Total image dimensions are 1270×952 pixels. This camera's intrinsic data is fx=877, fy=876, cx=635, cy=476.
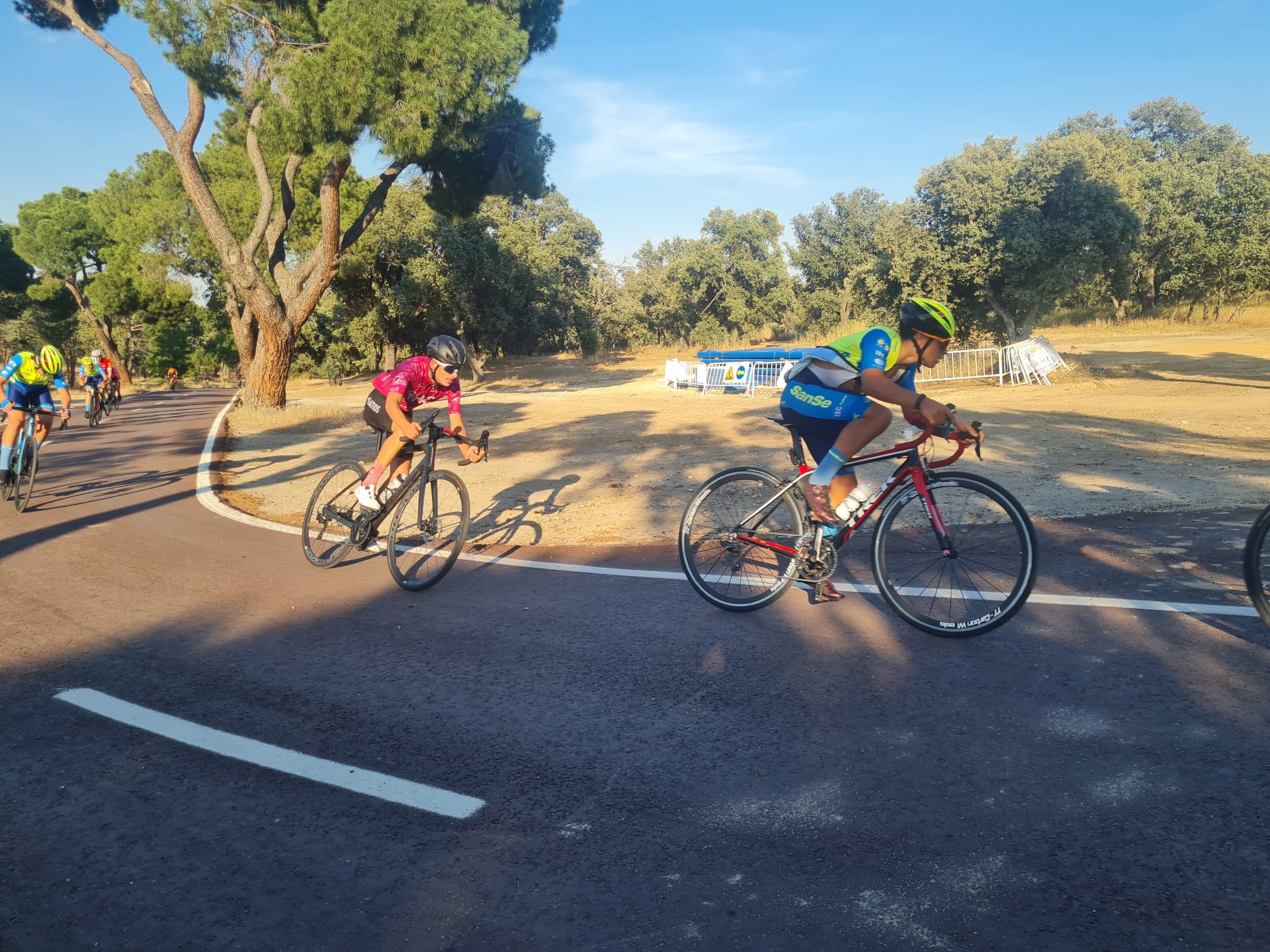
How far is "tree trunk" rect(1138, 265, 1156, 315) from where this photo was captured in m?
56.2

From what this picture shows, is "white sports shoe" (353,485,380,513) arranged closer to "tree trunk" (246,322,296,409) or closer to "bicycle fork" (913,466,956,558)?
"bicycle fork" (913,466,956,558)

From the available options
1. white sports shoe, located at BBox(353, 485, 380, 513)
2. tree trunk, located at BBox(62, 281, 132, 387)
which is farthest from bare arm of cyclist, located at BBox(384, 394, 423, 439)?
tree trunk, located at BBox(62, 281, 132, 387)

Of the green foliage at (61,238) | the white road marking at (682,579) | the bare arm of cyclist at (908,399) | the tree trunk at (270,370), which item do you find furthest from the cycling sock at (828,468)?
the green foliage at (61,238)

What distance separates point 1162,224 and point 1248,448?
4854 centimetres

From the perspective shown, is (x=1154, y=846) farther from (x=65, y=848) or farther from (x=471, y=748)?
(x=65, y=848)

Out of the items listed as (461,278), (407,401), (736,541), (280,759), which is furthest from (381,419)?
(461,278)

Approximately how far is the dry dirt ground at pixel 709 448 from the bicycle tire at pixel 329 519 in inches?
A: 56.1

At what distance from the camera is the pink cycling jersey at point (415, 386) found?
6672 mm

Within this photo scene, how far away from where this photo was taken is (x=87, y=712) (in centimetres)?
427

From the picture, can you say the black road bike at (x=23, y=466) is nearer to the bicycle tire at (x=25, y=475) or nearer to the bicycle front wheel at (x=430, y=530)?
the bicycle tire at (x=25, y=475)

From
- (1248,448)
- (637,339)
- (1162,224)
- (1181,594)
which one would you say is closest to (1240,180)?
(1162,224)

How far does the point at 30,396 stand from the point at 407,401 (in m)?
6.86

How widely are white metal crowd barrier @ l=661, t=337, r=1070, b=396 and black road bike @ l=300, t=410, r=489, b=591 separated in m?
21.8

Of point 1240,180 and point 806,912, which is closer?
point 806,912
